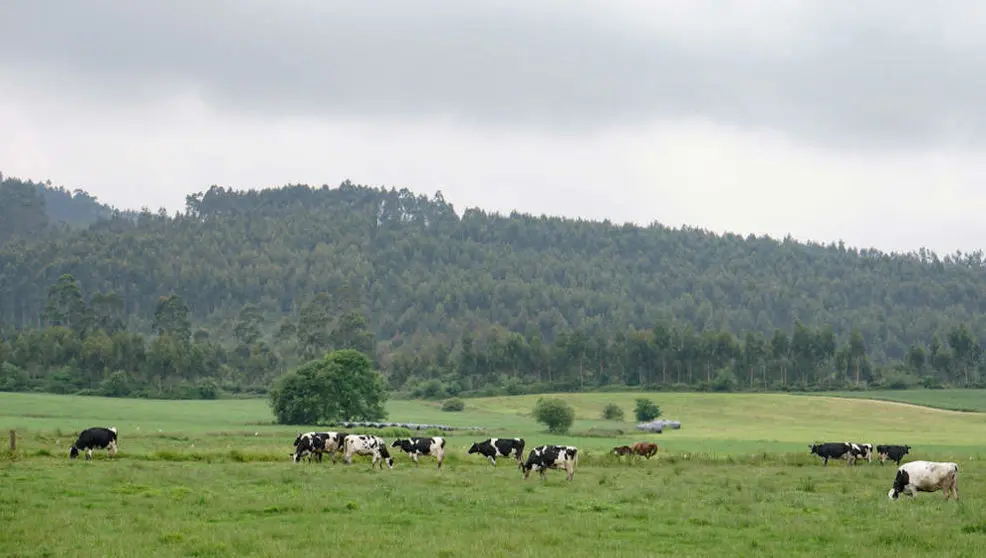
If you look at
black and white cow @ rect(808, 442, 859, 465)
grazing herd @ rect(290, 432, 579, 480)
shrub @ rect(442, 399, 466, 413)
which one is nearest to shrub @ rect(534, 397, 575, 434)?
black and white cow @ rect(808, 442, 859, 465)

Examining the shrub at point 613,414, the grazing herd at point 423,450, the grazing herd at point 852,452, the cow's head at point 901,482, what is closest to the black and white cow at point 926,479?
the cow's head at point 901,482

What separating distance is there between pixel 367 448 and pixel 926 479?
22242 mm

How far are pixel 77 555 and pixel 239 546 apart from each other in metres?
2.93

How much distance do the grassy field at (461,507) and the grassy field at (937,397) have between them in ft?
244

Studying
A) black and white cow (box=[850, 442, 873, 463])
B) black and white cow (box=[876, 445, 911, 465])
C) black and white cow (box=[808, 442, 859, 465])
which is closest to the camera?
black and white cow (box=[808, 442, 859, 465])

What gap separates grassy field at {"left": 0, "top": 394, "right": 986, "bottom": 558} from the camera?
1958 centimetres

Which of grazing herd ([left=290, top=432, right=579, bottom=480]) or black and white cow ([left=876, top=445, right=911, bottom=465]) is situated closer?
grazing herd ([left=290, top=432, right=579, bottom=480])

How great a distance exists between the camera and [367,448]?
41.4 metres

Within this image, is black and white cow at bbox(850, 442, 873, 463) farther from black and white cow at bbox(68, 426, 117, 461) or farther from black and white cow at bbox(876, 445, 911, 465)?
black and white cow at bbox(68, 426, 117, 461)

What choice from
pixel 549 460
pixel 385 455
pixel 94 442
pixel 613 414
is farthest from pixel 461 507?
pixel 613 414

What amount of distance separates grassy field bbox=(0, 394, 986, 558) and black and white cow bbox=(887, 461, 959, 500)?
0.49 m

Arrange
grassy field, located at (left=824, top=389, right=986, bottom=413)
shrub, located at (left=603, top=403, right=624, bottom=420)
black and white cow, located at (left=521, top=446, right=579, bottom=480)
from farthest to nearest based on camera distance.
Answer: grassy field, located at (left=824, top=389, right=986, bottom=413), shrub, located at (left=603, top=403, right=624, bottom=420), black and white cow, located at (left=521, top=446, right=579, bottom=480)

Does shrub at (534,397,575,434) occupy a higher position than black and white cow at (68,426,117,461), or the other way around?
black and white cow at (68,426,117,461)

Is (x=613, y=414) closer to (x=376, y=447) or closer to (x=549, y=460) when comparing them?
(x=376, y=447)
